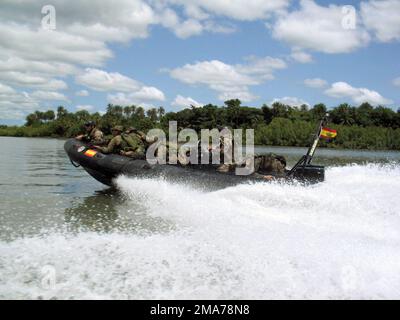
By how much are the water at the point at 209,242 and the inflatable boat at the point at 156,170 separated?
215mm

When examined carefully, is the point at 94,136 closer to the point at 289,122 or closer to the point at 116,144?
the point at 116,144

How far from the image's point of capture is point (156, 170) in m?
8.53

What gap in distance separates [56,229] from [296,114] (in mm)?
68211

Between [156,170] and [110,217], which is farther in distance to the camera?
[156,170]

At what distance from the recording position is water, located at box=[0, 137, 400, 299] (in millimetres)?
3811

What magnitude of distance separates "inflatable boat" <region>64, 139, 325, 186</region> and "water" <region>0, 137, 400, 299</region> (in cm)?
22

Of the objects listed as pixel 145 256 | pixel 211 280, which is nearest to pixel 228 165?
pixel 145 256

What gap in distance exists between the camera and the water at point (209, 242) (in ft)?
12.5

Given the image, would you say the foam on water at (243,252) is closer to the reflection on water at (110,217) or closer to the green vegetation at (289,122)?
the reflection on water at (110,217)

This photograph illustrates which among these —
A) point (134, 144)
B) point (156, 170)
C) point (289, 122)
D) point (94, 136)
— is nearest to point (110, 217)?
point (156, 170)

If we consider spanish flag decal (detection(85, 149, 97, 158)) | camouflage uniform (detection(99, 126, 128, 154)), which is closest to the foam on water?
camouflage uniform (detection(99, 126, 128, 154))

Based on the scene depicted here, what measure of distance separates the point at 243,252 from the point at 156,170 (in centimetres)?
414

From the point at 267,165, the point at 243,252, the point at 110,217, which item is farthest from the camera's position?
the point at 267,165

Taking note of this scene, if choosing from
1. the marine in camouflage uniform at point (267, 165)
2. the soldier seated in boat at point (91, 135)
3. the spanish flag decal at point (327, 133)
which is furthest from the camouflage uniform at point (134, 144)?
the spanish flag decal at point (327, 133)
